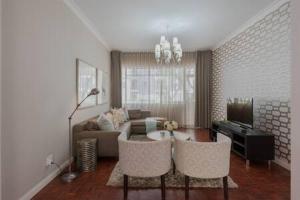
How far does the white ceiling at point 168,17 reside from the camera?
3500 millimetres

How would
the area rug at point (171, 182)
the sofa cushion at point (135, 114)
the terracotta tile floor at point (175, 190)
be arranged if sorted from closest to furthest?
the terracotta tile floor at point (175, 190)
the area rug at point (171, 182)
the sofa cushion at point (135, 114)

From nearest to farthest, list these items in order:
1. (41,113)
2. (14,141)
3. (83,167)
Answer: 1. (14,141)
2. (41,113)
3. (83,167)

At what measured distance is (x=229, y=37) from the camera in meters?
5.48

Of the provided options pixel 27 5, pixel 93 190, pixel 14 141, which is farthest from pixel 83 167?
pixel 27 5

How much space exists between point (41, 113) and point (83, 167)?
116 centimetres

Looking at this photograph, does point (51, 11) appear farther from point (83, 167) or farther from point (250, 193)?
point (250, 193)

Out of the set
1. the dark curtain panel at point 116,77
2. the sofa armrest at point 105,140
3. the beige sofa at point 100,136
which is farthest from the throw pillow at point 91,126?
the dark curtain panel at point 116,77

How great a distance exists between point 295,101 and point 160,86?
5999mm

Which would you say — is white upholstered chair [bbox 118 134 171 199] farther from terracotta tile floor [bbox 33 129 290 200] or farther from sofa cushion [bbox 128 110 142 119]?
sofa cushion [bbox 128 110 142 119]

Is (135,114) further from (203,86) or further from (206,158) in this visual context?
(206,158)

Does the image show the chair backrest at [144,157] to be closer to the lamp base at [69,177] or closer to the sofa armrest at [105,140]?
the lamp base at [69,177]

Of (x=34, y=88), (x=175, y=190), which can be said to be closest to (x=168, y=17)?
(x=34, y=88)

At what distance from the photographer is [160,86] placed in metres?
7.30

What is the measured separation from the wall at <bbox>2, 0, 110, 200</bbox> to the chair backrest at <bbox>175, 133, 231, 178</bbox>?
1768 millimetres
